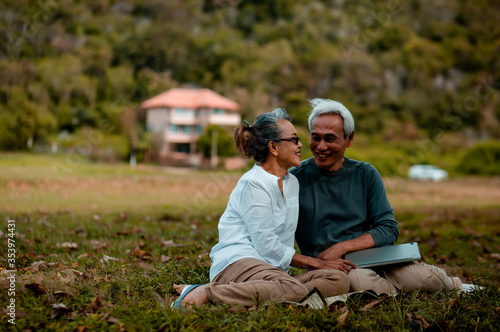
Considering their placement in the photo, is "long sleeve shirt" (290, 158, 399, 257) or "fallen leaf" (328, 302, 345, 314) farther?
"long sleeve shirt" (290, 158, 399, 257)

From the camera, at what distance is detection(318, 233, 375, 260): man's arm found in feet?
10.2

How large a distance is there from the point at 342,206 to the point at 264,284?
871mm

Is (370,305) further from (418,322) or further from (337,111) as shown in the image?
(337,111)

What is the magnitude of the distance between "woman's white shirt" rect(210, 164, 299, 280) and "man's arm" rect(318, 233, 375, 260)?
0.26m

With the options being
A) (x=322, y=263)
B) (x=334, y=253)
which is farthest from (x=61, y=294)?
(x=334, y=253)

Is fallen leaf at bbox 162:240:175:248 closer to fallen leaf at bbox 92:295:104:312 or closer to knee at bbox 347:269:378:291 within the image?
fallen leaf at bbox 92:295:104:312

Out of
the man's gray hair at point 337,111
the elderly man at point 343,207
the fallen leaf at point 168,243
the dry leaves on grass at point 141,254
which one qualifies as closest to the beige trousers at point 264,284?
the elderly man at point 343,207

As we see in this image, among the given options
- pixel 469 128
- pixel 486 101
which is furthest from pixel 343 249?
pixel 486 101

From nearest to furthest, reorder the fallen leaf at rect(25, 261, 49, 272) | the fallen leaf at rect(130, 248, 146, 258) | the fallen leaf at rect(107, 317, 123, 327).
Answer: the fallen leaf at rect(107, 317, 123, 327)
the fallen leaf at rect(25, 261, 49, 272)
the fallen leaf at rect(130, 248, 146, 258)

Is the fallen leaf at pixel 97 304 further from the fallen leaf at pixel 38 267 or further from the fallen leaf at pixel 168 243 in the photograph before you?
the fallen leaf at pixel 168 243

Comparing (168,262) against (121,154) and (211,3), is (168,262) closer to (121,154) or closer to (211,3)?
(121,154)

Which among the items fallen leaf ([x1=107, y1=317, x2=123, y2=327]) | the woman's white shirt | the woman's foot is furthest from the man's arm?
fallen leaf ([x1=107, y1=317, x2=123, y2=327])

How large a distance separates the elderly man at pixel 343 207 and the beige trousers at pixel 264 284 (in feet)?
0.81

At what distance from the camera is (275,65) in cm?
Answer: 5316
